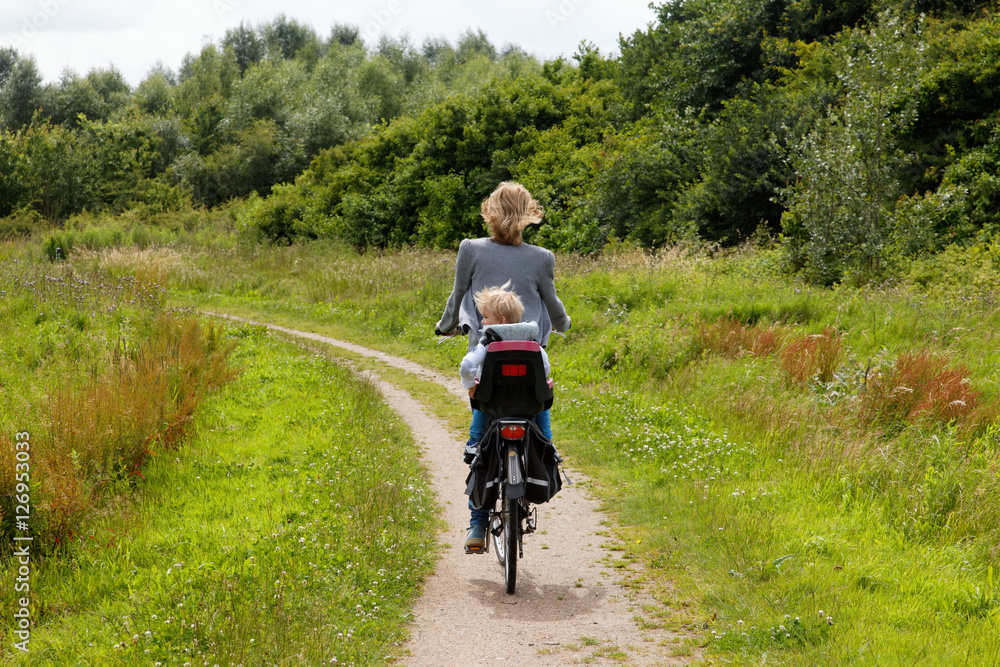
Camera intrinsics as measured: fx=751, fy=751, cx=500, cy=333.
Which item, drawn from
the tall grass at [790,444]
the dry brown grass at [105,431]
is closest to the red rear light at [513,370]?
the tall grass at [790,444]

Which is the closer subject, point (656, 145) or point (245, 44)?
point (656, 145)

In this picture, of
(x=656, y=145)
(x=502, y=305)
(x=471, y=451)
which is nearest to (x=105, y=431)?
(x=471, y=451)

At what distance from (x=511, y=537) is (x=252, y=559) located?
5.72 feet

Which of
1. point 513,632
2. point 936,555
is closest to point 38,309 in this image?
point 513,632

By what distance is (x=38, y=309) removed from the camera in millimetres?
11594

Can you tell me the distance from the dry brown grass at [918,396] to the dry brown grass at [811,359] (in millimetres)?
892

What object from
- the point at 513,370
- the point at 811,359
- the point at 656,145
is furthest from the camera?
the point at 656,145

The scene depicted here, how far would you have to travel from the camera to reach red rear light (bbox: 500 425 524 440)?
4723 millimetres

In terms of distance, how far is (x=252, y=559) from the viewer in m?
5.00

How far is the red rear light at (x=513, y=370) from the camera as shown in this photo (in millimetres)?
4691

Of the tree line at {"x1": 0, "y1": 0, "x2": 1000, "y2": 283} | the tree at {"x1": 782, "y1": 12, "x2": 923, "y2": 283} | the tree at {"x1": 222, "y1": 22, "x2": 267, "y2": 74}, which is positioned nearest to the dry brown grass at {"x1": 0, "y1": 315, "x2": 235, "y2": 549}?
the tree at {"x1": 782, "y1": 12, "x2": 923, "y2": 283}

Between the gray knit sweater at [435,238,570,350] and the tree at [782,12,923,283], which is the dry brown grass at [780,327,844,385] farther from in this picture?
the gray knit sweater at [435,238,570,350]

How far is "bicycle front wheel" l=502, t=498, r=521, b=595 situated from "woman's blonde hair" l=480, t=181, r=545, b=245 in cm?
183

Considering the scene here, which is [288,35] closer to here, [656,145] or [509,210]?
[656,145]
